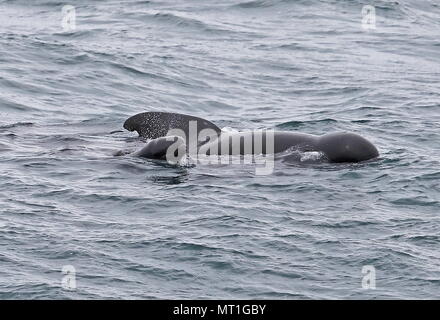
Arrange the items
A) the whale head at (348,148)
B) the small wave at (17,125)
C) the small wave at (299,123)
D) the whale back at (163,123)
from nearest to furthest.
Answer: the whale head at (348,148), the whale back at (163,123), the small wave at (17,125), the small wave at (299,123)

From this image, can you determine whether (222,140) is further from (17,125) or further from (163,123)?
(17,125)

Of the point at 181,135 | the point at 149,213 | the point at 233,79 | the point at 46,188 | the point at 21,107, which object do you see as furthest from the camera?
the point at 233,79

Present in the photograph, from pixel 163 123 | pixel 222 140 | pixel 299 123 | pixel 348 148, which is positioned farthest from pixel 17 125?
pixel 348 148

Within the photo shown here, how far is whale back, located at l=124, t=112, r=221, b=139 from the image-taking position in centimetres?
1630

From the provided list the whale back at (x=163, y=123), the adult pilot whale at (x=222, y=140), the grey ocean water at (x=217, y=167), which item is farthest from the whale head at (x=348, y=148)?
the whale back at (x=163, y=123)

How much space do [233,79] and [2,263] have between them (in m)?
11.9

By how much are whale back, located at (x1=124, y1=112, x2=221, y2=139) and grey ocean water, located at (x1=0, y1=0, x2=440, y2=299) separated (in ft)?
1.59

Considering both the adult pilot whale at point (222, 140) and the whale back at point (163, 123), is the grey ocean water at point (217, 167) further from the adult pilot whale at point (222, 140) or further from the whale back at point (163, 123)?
the whale back at point (163, 123)

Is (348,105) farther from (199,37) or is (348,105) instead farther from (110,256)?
(110,256)

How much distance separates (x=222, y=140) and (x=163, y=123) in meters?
1.19

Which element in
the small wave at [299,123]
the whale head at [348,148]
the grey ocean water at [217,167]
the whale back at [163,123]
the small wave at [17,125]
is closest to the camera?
the grey ocean water at [217,167]

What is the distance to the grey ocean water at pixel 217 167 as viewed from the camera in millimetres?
10852
